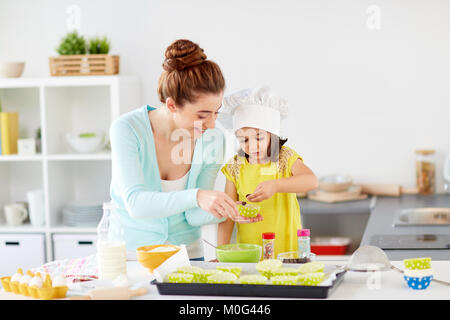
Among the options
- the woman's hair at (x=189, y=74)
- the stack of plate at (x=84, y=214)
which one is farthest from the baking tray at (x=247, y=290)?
the stack of plate at (x=84, y=214)

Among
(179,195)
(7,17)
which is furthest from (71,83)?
(179,195)

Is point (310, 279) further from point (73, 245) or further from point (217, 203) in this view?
point (73, 245)

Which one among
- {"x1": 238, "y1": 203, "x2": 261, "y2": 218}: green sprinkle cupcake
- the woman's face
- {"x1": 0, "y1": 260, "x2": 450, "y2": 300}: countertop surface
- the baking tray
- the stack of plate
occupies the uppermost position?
the woman's face

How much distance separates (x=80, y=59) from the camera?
3645 millimetres

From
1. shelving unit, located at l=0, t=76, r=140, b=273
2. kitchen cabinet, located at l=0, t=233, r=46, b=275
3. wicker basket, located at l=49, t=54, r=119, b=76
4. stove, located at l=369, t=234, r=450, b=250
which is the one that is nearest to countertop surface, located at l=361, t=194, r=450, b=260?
stove, located at l=369, t=234, r=450, b=250

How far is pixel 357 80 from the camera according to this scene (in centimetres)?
372

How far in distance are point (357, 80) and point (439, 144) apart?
590mm

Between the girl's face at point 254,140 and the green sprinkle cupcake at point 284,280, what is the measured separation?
0.77 metres

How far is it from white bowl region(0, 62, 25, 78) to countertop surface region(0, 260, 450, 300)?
233cm

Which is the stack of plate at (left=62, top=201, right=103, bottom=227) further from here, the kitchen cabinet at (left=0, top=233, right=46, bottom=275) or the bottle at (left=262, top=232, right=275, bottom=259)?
the bottle at (left=262, top=232, right=275, bottom=259)

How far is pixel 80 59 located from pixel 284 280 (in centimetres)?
249

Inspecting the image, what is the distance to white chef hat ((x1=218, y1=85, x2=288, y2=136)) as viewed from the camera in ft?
7.22

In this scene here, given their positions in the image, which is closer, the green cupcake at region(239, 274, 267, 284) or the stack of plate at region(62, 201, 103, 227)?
the green cupcake at region(239, 274, 267, 284)

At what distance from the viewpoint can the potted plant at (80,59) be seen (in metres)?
3.64
